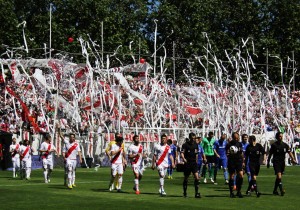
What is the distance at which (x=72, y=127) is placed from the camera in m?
52.7

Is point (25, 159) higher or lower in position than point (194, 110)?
lower

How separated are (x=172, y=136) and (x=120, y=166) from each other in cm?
2025

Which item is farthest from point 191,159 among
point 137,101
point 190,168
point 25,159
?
point 137,101

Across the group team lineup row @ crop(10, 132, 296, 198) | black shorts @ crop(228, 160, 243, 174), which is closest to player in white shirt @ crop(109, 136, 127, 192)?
team lineup row @ crop(10, 132, 296, 198)

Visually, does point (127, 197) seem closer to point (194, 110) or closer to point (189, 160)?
point (189, 160)

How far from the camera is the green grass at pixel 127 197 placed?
25281mm

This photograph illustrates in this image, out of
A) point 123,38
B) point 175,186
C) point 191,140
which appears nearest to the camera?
point 191,140

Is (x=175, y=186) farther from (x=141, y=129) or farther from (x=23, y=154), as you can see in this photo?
(x=141, y=129)

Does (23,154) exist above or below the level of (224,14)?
A: below

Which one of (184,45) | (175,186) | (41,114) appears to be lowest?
(175,186)

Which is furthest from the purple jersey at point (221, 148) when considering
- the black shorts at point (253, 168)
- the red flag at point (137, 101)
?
the red flag at point (137, 101)

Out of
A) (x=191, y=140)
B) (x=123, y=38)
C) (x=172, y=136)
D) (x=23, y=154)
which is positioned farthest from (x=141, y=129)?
(x=123, y=38)

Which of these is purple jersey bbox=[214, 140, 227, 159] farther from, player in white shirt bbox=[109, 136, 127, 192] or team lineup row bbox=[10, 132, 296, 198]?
player in white shirt bbox=[109, 136, 127, 192]

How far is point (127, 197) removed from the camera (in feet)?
92.6
